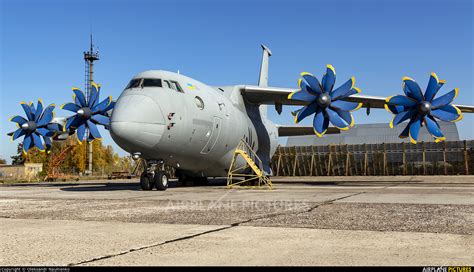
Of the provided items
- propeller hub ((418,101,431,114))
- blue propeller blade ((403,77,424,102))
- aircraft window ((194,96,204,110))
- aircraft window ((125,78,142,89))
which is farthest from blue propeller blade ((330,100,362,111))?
aircraft window ((125,78,142,89))

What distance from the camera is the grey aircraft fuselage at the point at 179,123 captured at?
14359 mm

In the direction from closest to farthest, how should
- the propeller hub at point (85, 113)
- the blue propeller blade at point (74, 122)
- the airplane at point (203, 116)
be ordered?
the airplane at point (203, 116)
the propeller hub at point (85, 113)
the blue propeller blade at point (74, 122)

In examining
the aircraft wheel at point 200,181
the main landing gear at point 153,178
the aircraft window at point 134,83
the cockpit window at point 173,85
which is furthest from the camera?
the aircraft wheel at point 200,181

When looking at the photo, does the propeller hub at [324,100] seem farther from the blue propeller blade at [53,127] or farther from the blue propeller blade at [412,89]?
the blue propeller blade at [53,127]

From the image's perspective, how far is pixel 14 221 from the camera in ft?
23.9

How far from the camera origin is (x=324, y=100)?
1914 cm

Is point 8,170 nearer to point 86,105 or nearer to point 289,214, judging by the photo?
point 86,105

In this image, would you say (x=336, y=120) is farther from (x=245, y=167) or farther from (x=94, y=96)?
(x=94, y=96)

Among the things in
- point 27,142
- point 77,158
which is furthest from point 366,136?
point 27,142

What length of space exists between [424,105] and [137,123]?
13.1 m

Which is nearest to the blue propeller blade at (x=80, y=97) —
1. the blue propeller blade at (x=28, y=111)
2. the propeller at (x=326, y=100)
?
the blue propeller blade at (x=28, y=111)

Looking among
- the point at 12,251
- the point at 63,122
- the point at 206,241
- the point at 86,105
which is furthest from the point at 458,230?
the point at 63,122

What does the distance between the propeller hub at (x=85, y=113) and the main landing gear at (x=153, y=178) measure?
8.72 metres

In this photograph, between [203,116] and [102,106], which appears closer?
[203,116]
